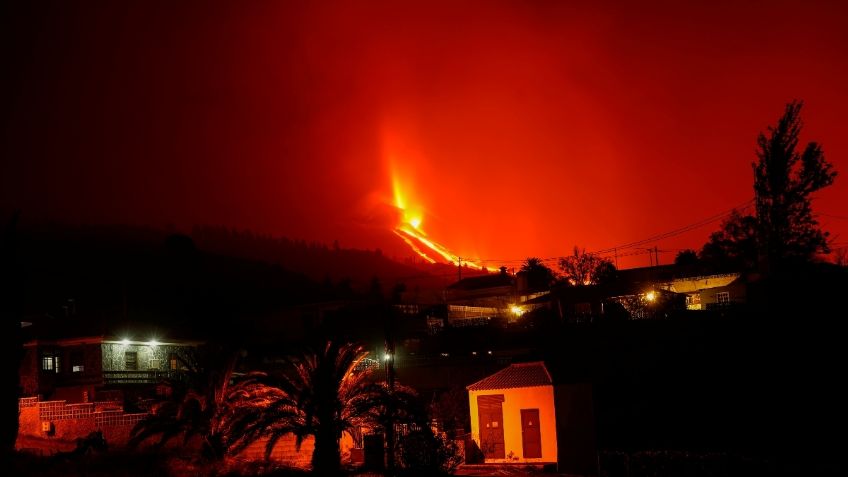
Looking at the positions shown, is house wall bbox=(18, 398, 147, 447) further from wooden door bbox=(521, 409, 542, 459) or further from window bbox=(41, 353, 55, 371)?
wooden door bbox=(521, 409, 542, 459)

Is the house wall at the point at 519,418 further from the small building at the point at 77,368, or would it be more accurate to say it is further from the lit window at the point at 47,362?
the lit window at the point at 47,362

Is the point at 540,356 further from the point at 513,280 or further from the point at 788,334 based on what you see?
the point at 513,280

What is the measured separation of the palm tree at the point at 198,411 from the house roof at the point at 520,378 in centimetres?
895

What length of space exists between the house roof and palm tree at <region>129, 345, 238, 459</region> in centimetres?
895

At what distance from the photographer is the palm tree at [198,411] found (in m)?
27.8

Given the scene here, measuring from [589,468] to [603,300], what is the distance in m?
28.5

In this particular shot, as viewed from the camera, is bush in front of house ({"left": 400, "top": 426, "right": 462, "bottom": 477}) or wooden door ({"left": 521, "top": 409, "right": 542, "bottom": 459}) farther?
wooden door ({"left": 521, "top": 409, "right": 542, "bottom": 459})

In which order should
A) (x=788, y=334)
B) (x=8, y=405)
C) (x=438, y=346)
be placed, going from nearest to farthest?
(x=8, y=405) → (x=788, y=334) → (x=438, y=346)

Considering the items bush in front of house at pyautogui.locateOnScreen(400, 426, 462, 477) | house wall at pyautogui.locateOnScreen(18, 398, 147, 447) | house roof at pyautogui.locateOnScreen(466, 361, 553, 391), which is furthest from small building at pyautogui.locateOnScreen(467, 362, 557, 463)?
house wall at pyautogui.locateOnScreen(18, 398, 147, 447)

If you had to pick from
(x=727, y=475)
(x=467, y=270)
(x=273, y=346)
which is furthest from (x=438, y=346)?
(x=467, y=270)

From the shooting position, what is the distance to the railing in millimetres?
43281

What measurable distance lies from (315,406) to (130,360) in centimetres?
2229

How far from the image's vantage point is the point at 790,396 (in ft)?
113

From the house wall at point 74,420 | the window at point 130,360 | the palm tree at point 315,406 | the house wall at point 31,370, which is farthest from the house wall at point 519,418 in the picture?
the house wall at point 31,370
